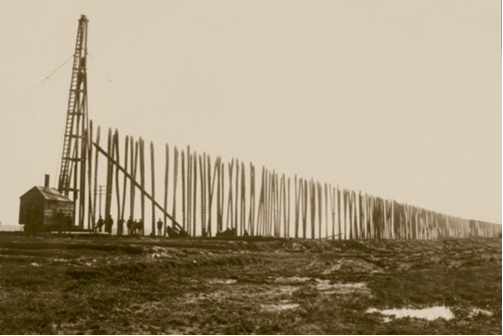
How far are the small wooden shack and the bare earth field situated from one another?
8414 millimetres

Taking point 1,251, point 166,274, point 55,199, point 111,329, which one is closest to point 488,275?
point 166,274

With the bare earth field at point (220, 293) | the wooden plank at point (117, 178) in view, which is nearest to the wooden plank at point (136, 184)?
the wooden plank at point (117, 178)

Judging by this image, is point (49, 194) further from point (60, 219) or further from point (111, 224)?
point (111, 224)

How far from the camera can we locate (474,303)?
9023 mm

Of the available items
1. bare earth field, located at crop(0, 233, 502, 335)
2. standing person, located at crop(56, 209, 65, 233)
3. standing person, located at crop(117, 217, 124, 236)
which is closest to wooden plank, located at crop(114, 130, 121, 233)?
standing person, located at crop(117, 217, 124, 236)

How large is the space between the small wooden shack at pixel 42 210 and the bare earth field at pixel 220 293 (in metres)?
8.41

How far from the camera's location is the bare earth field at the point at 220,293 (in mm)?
7250

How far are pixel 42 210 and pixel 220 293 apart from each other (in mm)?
16232

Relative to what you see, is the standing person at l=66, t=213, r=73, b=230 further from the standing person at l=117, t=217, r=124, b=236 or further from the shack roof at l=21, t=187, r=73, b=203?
the standing person at l=117, t=217, r=124, b=236

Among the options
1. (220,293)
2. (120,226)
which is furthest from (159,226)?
(220,293)

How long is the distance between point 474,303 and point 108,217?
17512 millimetres

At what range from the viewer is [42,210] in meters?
23.9

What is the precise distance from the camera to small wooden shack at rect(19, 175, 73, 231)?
23953mm

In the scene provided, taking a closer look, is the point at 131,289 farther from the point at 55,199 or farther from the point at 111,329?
the point at 55,199
